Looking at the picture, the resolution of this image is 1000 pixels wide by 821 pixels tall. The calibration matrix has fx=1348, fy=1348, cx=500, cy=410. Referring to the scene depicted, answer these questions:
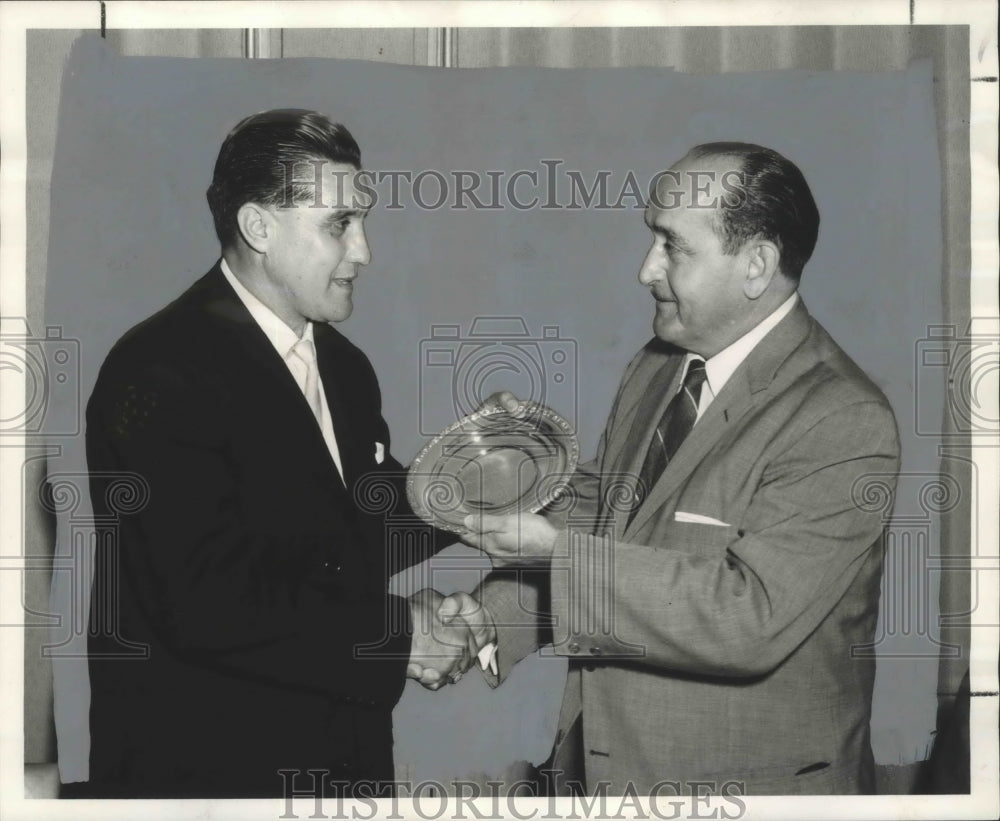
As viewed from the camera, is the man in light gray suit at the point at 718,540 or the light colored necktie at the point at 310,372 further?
the light colored necktie at the point at 310,372

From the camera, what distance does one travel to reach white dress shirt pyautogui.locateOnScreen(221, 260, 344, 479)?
425cm

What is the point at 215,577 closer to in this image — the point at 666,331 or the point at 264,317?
the point at 264,317

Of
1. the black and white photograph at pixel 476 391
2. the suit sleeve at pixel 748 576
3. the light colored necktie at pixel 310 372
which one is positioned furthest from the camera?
the light colored necktie at pixel 310 372

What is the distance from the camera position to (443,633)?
14.0 ft

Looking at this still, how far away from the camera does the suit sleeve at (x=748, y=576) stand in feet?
13.4

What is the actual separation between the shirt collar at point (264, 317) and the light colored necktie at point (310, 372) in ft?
0.12

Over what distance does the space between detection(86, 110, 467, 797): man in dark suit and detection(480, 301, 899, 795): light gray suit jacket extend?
450 mm

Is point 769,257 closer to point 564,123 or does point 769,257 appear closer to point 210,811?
point 564,123

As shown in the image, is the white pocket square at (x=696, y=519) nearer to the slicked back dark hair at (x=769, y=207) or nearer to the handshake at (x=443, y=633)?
the handshake at (x=443, y=633)

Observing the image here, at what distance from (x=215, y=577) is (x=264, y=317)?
83 cm

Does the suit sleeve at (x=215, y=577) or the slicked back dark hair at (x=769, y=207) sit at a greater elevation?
the slicked back dark hair at (x=769, y=207)

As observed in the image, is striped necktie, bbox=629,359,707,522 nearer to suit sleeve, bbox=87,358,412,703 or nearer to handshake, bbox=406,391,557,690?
handshake, bbox=406,391,557,690

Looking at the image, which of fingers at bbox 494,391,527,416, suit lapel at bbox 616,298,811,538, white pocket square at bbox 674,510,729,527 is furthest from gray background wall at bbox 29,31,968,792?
white pocket square at bbox 674,510,729,527

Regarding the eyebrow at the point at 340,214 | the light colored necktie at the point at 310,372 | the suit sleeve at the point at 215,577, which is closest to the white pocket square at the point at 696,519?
the suit sleeve at the point at 215,577
